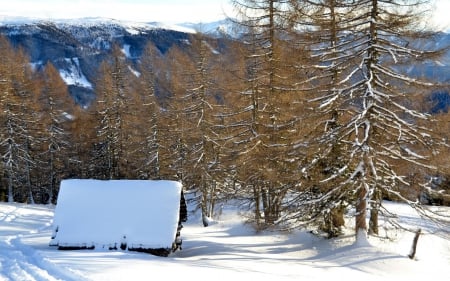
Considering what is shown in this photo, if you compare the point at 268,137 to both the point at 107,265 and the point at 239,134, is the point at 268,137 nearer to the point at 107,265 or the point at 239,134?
the point at 239,134

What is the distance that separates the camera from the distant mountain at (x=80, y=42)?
→ 327 ft

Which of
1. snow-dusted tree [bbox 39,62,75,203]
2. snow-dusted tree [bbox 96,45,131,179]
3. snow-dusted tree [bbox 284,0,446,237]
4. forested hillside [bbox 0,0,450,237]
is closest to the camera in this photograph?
snow-dusted tree [bbox 284,0,446,237]

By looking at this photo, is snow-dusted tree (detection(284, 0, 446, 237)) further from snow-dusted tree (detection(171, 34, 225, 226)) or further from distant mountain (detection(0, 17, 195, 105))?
distant mountain (detection(0, 17, 195, 105))

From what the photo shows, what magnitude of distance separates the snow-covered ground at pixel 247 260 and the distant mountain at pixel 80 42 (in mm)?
73759

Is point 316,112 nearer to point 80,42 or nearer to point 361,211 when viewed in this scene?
point 361,211

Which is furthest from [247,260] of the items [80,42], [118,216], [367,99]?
[80,42]

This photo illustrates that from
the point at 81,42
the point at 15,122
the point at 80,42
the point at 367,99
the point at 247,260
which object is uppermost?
the point at 81,42

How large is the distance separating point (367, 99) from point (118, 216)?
10415 millimetres

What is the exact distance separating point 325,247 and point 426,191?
4.29 metres

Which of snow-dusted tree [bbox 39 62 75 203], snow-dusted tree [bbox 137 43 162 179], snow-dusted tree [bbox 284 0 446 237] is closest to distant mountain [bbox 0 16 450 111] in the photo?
snow-dusted tree [bbox 39 62 75 203]

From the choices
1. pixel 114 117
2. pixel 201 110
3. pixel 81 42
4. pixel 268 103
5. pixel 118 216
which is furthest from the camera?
pixel 81 42

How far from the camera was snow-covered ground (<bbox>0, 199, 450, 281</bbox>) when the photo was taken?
1173 centimetres

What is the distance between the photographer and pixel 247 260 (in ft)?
49.0

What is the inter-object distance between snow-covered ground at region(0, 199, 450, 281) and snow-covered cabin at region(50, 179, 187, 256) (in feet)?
2.72
